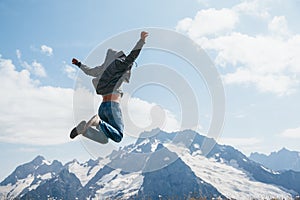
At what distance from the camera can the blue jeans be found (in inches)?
376

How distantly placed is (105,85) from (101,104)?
599mm

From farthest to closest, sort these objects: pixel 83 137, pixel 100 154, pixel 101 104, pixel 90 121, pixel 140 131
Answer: pixel 140 131
pixel 100 154
pixel 101 104
pixel 83 137
pixel 90 121

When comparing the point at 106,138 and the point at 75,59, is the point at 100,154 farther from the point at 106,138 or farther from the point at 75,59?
the point at 75,59

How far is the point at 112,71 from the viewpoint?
985 centimetres

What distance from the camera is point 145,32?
9695 mm

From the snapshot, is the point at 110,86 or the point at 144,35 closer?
the point at 144,35

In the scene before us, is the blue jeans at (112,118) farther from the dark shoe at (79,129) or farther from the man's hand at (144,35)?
the man's hand at (144,35)

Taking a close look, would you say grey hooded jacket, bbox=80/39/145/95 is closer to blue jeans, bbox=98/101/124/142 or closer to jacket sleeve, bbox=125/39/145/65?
jacket sleeve, bbox=125/39/145/65

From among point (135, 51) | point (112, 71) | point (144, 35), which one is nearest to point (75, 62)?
point (112, 71)

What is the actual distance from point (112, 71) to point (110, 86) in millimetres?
490

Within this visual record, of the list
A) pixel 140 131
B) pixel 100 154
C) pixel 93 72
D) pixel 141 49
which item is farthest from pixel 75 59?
pixel 140 131

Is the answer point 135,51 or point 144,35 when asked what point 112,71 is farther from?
point 144,35

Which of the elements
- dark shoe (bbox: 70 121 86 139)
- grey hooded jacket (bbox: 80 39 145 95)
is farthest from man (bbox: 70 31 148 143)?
dark shoe (bbox: 70 121 86 139)

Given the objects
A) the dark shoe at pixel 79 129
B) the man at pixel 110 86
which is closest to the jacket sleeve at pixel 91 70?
the man at pixel 110 86
